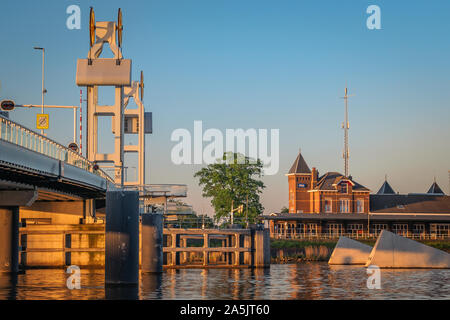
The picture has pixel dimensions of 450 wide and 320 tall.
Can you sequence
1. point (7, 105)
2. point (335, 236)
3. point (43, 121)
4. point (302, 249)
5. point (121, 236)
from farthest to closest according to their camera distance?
point (335, 236)
point (302, 249)
point (43, 121)
point (7, 105)
point (121, 236)

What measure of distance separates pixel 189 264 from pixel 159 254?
13.8 meters

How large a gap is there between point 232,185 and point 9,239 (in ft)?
201

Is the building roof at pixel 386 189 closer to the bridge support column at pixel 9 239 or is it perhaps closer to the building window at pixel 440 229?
the building window at pixel 440 229

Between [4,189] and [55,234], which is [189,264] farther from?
[4,189]

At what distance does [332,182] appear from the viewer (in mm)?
122500

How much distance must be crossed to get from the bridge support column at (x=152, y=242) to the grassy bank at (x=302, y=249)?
29540 mm

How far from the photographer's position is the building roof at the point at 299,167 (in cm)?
13250

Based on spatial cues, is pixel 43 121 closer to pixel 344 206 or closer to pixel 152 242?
pixel 152 242

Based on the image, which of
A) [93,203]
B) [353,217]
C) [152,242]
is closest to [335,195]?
[353,217]

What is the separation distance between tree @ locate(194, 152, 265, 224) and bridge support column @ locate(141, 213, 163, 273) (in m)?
53.5

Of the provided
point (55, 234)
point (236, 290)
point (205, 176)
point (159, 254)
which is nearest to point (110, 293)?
point (236, 290)

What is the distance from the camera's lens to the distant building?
112 m

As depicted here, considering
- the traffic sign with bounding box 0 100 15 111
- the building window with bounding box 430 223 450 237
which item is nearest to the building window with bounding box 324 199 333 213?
the building window with bounding box 430 223 450 237

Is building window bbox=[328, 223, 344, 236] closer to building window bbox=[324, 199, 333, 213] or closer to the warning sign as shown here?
building window bbox=[324, 199, 333, 213]
